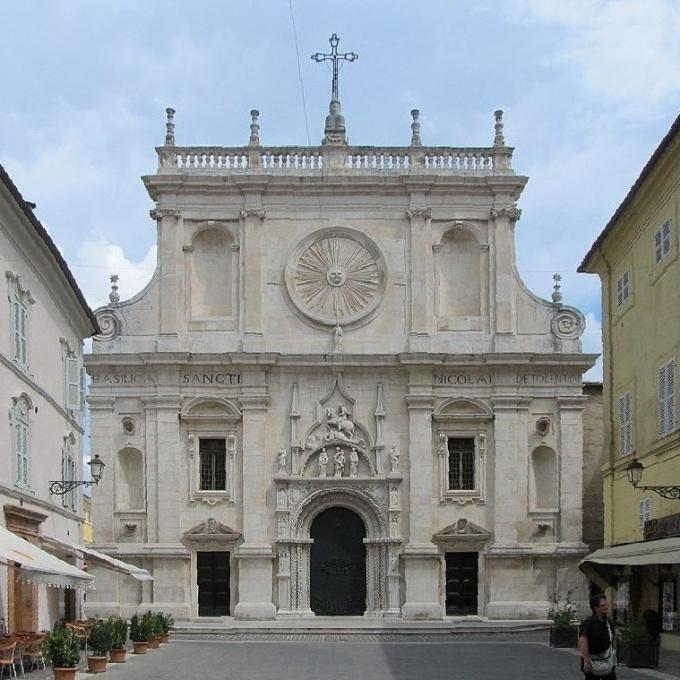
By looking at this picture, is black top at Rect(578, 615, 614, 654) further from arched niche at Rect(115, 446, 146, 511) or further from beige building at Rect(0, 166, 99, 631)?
arched niche at Rect(115, 446, 146, 511)

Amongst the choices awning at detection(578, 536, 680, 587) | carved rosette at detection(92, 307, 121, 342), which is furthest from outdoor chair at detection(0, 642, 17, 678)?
carved rosette at detection(92, 307, 121, 342)

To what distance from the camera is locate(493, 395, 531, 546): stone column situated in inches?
1859

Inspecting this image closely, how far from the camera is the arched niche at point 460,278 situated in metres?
48.9

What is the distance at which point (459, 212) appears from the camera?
49.1 metres

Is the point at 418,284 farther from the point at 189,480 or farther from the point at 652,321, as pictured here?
the point at 652,321

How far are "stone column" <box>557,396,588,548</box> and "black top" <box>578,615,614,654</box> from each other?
99.3 ft

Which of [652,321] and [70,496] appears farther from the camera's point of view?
[70,496]

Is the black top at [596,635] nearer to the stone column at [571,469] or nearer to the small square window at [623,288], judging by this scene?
the small square window at [623,288]

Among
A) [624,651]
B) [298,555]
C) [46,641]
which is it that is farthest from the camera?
[298,555]

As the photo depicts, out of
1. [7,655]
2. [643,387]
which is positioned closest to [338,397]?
[643,387]

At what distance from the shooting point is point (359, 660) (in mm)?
31297

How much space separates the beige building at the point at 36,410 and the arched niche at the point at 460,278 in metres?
14.2

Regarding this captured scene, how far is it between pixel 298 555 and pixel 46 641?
22059 mm

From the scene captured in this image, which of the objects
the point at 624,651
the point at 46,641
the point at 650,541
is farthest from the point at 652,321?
the point at 46,641
